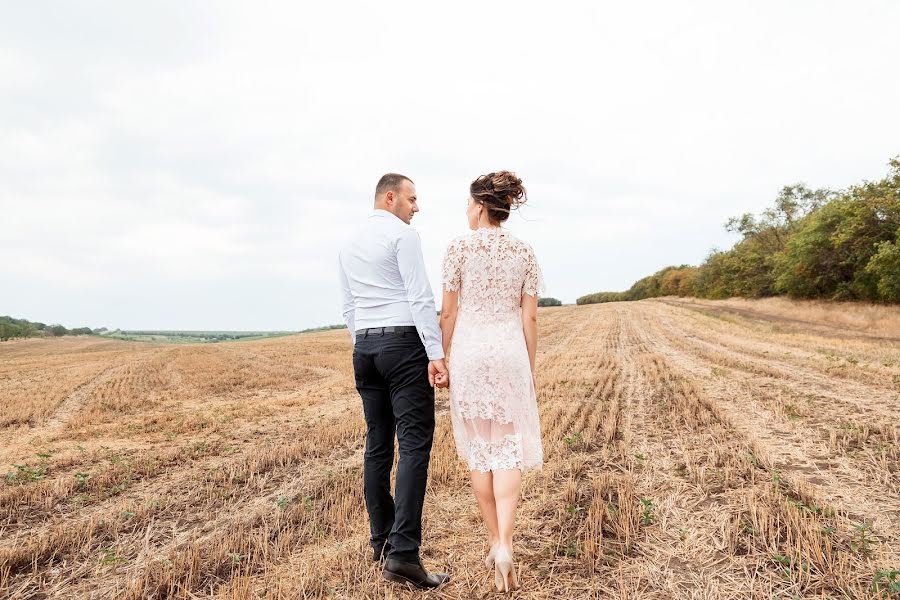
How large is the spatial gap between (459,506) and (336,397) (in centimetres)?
780

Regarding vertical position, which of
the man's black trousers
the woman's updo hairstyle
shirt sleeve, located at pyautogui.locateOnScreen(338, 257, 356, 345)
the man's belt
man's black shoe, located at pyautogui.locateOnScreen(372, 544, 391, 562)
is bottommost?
man's black shoe, located at pyautogui.locateOnScreen(372, 544, 391, 562)

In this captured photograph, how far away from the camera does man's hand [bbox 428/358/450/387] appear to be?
9.98 feet

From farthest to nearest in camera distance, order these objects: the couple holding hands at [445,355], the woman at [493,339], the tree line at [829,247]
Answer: the tree line at [829,247], the woman at [493,339], the couple holding hands at [445,355]

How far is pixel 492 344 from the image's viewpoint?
10.4ft

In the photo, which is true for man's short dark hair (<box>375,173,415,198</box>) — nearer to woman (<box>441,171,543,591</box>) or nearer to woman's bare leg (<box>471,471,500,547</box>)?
woman (<box>441,171,543,591</box>)

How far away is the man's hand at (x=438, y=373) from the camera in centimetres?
304

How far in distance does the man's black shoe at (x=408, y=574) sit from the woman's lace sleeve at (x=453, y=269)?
1.78m

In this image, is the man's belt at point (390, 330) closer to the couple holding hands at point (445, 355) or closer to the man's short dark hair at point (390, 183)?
the couple holding hands at point (445, 355)

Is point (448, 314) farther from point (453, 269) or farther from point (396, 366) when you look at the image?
point (396, 366)

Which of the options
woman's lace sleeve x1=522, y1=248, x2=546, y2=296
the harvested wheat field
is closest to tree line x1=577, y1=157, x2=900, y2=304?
the harvested wheat field

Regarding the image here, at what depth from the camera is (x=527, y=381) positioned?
325 cm

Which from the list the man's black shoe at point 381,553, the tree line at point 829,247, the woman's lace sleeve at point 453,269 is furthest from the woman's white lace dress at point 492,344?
the tree line at point 829,247

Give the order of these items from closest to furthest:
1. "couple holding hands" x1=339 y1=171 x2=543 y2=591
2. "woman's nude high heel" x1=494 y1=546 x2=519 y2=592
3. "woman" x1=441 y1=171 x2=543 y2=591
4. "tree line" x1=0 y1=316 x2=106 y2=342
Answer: "woman's nude high heel" x1=494 y1=546 x2=519 y2=592 < "couple holding hands" x1=339 y1=171 x2=543 y2=591 < "woman" x1=441 y1=171 x2=543 y2=591 < "tree line" x1=0 y1=316 x2=106 y2=342

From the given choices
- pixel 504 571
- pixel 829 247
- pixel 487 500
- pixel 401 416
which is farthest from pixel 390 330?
pixel 829 247
